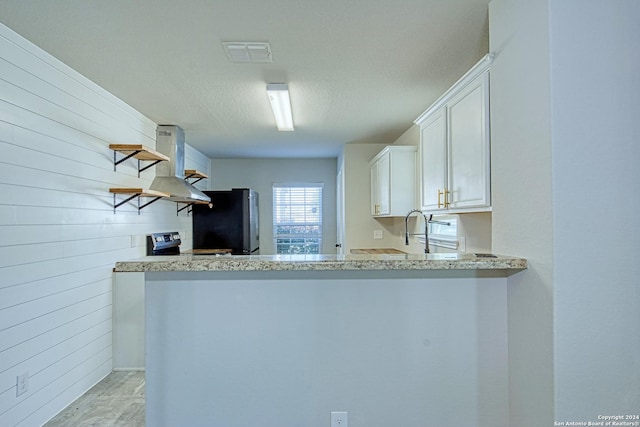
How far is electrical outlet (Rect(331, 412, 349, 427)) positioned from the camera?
61.4 inches

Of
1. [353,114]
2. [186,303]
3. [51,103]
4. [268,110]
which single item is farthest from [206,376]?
[353,114]

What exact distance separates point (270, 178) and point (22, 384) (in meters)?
4.34

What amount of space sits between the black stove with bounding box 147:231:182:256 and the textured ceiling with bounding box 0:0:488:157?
52.9 inches

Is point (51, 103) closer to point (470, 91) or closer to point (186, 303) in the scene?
point (186, 303)

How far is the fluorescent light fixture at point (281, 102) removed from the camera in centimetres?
263

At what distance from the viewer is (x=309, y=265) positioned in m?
1.40

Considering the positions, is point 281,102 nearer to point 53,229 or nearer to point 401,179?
point 401,179

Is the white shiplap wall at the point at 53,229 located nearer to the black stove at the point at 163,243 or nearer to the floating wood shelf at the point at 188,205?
the black stove at the point at 163,243

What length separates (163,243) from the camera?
3.79 meters

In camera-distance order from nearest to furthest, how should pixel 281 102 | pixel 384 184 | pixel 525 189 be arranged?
1. pixel 525 189
2. pixel 281 102
3. pixel 384 184

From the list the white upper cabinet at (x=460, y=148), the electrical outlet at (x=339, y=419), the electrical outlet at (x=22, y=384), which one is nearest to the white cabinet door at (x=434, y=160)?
the white upper cabinet at (x=460, y=148)

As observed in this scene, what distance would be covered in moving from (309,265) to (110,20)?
1.76 metres

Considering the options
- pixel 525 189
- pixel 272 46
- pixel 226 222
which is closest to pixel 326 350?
pixel 525 189

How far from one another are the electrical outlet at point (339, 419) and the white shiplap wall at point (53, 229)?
6.26ft
